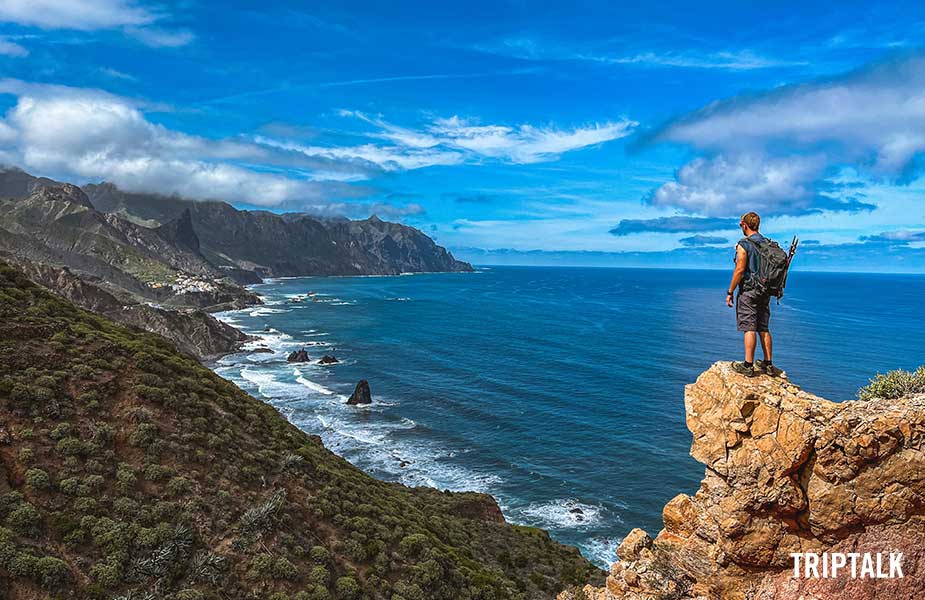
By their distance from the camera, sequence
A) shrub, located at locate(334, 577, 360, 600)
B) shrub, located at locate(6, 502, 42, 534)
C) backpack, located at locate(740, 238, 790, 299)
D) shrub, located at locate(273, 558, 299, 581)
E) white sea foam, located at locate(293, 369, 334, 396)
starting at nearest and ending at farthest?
1. backpack, located at locate(740, 238, 790, 299)
2. shrub, located at locate(6, 502, 42, 534)
3. shrub, located at locate(273, 558, 299, 581)
4. shrub, located at locate(334, 577, 360, 600)
5. white sea foam, located at locate(293, 369, 334, 396)

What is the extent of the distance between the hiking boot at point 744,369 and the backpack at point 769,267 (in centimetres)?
184

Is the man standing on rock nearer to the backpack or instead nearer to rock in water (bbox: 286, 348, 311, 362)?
the backpack

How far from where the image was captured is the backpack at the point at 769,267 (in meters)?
11.6

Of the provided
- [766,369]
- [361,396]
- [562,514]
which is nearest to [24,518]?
[766,369]

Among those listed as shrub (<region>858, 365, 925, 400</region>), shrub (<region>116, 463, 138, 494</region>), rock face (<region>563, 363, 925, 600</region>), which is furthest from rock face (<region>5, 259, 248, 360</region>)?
shrub (<region>858, 365, 925, 400</region>)

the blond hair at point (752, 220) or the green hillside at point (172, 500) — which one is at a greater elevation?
the blond hair at point (752, 220)

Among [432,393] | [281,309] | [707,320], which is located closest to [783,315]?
[707,320]

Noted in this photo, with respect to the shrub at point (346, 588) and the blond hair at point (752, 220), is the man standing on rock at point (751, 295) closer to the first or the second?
the blond hair at point (752, 220)

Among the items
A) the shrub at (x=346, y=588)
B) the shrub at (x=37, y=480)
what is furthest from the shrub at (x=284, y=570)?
the shrub at (x=37, y=480)

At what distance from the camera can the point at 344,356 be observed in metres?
105

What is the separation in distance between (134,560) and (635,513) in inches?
1592

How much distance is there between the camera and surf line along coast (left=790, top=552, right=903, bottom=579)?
32.6 feet

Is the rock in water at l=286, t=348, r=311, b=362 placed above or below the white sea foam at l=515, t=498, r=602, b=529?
above

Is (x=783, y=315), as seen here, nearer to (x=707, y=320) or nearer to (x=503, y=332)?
(x=707, y=320)
